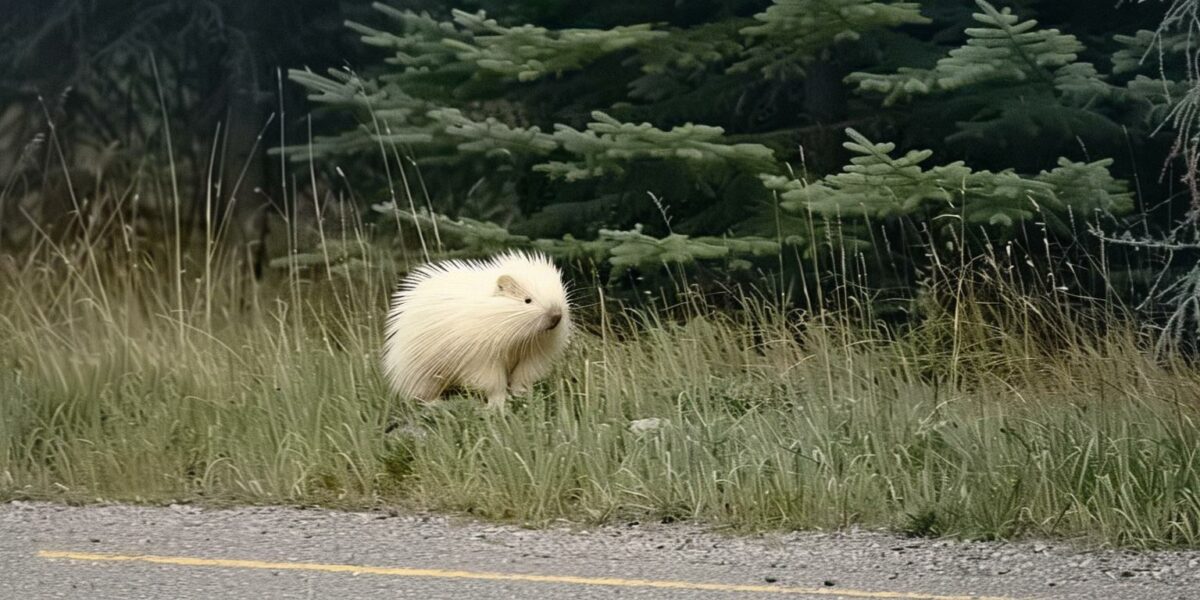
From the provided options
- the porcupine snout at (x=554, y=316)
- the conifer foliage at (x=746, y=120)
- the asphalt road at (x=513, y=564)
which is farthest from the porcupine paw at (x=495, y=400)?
the conifer foliage at (x=746, y=120)

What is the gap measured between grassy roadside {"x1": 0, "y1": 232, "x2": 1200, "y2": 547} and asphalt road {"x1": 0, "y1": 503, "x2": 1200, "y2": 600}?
0.23 metres

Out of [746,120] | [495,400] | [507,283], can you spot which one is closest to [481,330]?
[507,283]

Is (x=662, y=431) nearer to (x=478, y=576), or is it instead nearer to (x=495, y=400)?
(x=495, y=400)

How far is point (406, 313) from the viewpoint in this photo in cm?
695

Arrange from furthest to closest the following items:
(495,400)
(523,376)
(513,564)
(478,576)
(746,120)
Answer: (746,120)
(523,376)
(495,400)
(513,564)
(478,576)

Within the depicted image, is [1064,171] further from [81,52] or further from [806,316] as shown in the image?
[81,52]

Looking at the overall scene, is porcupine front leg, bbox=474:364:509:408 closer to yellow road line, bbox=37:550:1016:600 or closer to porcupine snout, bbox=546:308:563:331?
porcupine snout, bbox=546:308:563:331

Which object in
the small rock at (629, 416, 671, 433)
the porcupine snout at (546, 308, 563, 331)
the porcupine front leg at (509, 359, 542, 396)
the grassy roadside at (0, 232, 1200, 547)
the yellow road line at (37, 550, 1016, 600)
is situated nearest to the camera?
the yellow road line at (37, 550, 1016, 600)

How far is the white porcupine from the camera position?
22.0 ft

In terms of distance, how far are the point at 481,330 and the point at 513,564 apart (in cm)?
157

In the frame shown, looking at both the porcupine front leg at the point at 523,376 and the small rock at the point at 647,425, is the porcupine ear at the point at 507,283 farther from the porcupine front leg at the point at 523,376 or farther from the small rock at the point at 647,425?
the small rock at the point at 647,425

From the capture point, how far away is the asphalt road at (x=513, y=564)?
5.02m

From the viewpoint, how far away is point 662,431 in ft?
21.2

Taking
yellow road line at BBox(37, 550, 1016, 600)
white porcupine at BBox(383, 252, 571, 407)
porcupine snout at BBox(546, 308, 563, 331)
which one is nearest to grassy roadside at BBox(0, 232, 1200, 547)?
white porcupine at BBox(383, 252, 571, 407)
